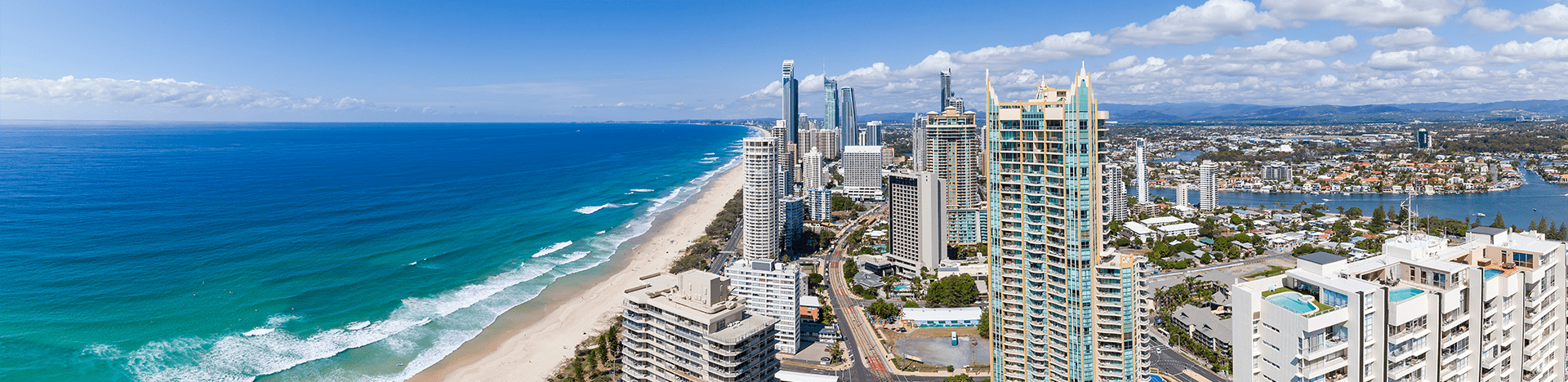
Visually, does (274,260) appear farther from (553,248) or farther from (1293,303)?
(1293,303)

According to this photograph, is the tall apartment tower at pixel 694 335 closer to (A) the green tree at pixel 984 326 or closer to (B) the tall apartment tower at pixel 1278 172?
(A) the green tree at pixel 984 326

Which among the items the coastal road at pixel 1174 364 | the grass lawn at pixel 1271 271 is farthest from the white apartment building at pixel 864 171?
the coastal road at pixel 1174 364

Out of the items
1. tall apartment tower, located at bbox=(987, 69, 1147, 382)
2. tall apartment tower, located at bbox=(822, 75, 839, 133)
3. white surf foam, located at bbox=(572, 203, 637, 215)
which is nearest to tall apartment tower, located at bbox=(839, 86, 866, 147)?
tall apartment tower, located at bbox=(822, 75, 839, 133)

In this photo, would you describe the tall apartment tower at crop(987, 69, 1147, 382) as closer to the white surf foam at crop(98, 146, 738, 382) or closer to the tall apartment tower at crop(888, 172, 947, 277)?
the tall apartment tower at crop(888, 172, 947, 277)

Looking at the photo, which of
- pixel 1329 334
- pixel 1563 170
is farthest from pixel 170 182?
pixel 1563 170

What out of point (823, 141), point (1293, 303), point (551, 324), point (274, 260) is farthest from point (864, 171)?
point (1293, 303)
